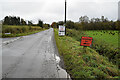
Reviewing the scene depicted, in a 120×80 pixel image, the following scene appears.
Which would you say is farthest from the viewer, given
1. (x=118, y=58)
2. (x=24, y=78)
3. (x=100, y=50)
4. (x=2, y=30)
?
(x=2, y=30)

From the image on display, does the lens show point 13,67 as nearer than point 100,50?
Yes

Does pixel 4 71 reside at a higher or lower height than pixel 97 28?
lower

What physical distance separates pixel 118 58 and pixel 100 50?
91.6 inches

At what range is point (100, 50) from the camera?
30.9ft

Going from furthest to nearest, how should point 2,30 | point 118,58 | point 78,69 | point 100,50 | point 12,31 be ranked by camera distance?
point 12,31 → point 2,30 → point 100,50 → point 118,58 → point 78,69

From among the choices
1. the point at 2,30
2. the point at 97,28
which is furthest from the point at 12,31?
the point at 97,28

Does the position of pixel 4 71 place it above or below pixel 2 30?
below

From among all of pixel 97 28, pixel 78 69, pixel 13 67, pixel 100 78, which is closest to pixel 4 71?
pixel 13 67

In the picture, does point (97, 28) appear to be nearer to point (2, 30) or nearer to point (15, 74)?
point (2, 30)

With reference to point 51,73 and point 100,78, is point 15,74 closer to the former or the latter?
point 51,73

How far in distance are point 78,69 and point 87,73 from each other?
0.51 m

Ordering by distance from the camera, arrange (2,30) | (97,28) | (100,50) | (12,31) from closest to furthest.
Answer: (100,50), (2,30), (12,31), (97,28)

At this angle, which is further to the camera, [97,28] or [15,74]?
[97,28]

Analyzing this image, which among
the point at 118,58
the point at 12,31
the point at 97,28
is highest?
the point at 97,28
